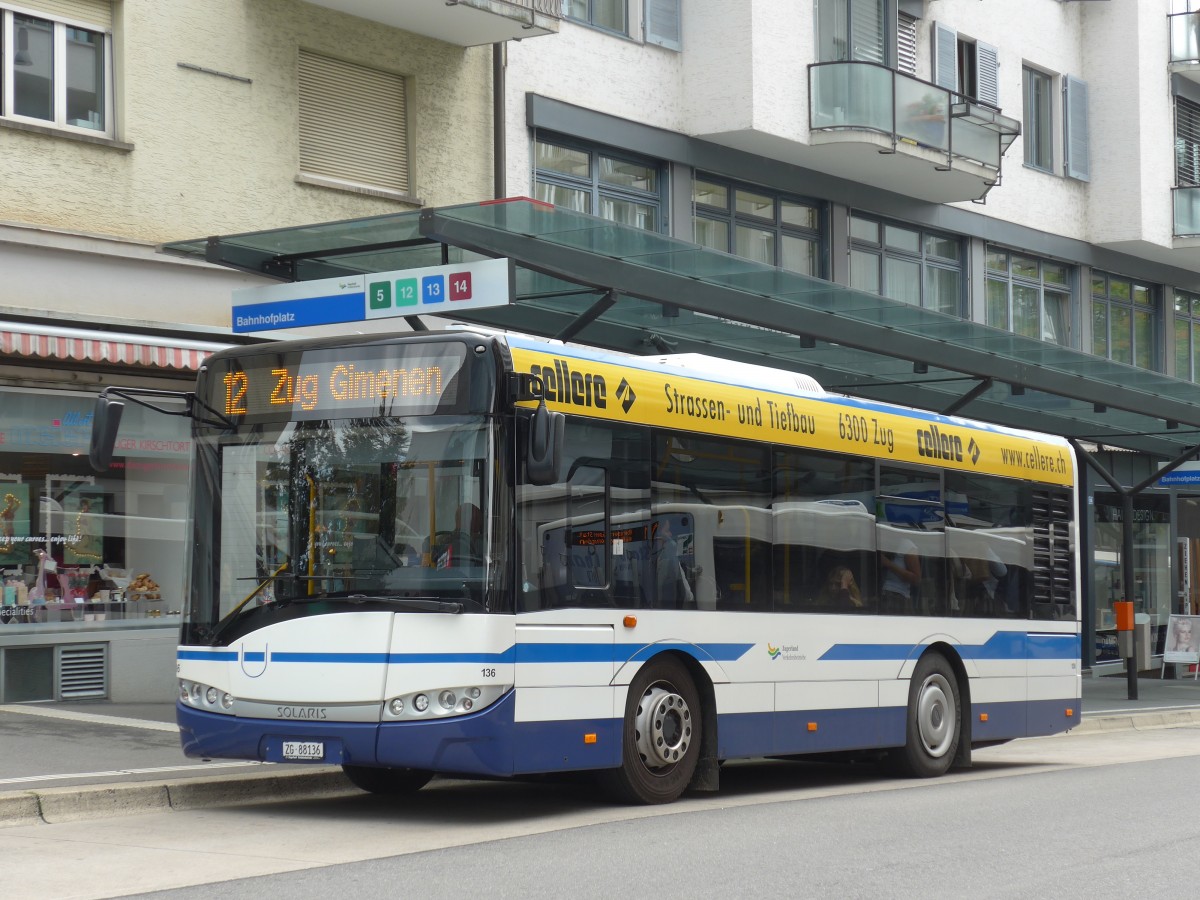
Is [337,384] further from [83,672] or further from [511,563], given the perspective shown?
[83,672]

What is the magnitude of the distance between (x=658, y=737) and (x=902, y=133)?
15.9 meters

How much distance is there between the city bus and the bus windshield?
0.04ft

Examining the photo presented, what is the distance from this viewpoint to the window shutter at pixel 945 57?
2833cm

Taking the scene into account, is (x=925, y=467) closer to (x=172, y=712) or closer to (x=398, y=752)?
(x=398, y=752)

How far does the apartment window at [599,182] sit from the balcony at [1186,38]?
14716mm

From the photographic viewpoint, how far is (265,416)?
10.6m

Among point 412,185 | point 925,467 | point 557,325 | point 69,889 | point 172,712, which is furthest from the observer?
point 412,185

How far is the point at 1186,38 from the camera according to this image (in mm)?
33344

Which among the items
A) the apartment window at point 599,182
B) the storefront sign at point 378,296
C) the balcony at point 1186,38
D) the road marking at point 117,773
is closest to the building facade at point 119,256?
the storefront sign at point 378,296

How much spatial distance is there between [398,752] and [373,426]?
1892 mm

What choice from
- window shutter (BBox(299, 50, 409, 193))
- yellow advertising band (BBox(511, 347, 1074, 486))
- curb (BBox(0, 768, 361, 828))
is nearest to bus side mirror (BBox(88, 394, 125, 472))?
curb (BBox(0, 768, 361, 828))

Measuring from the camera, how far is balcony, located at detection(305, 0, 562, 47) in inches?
734

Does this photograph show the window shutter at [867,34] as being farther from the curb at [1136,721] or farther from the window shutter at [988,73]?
the curb at [1136,721]

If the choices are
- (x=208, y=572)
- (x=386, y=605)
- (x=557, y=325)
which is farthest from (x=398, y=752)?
(x=557, y=325)
